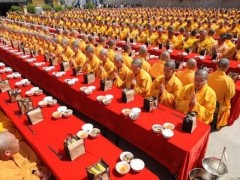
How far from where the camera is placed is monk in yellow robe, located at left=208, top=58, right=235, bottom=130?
191 inches

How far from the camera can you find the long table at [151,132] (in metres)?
3.27

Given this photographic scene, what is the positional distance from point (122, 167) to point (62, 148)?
102cm

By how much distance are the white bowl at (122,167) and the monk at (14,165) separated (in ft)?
3.64

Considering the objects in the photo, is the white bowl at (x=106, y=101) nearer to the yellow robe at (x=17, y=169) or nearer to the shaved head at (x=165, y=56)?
the yellow robe at (x=17, y=169)

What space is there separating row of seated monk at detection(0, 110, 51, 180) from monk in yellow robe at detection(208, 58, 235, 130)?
4.09 metres

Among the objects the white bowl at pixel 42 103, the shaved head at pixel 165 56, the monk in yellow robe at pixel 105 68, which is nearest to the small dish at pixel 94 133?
the white bowl at pixel 42 103

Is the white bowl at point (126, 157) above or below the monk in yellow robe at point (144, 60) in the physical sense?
below

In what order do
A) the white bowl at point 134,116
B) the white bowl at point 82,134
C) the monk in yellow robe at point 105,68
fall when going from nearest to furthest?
the white bowl at point 82,134 → the white bowl at point 134,116 → the monk in yellow robe at point 105,68

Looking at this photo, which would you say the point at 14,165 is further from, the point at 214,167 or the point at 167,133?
the point at 214,167

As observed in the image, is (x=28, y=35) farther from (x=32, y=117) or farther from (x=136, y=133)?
(x=136, y=133)

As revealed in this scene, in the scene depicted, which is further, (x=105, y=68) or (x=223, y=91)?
(x=105, y=68)

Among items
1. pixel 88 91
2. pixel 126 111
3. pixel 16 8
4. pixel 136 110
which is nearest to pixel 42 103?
pixel 88 91

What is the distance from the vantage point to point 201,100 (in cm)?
434

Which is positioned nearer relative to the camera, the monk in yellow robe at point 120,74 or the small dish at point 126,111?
the small dish at point 126,111
